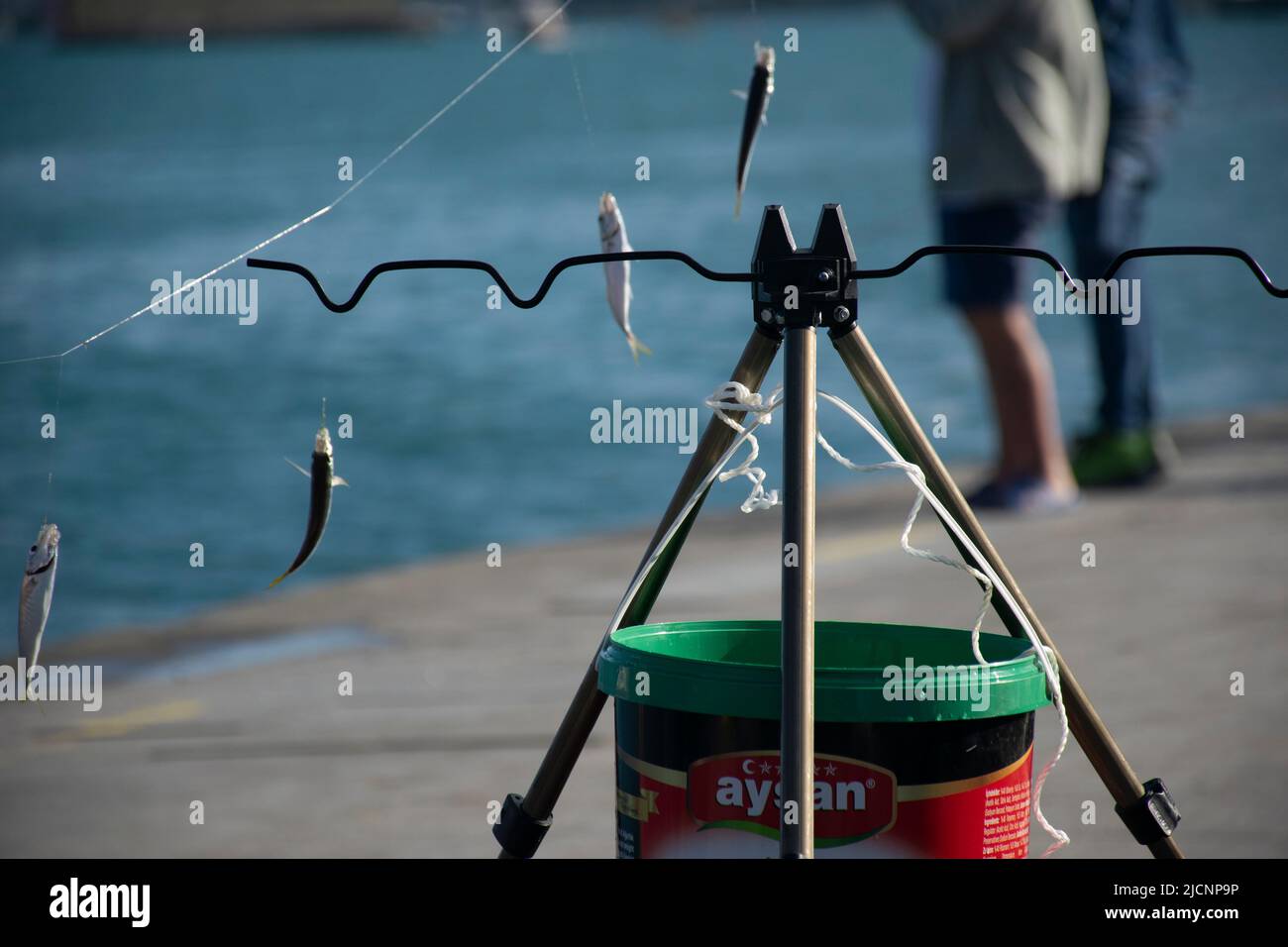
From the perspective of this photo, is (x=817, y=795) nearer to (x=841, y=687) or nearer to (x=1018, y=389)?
(x=841, y=687)

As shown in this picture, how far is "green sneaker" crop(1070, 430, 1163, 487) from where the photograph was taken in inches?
310

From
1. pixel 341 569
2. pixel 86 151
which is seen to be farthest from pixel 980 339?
pixel 86 151

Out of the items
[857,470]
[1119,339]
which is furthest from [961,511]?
[1119,339]

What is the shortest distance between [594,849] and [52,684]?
219cm

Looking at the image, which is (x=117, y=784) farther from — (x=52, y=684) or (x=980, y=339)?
(x=980, y=339)

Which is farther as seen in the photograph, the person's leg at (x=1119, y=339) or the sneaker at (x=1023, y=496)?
the person's leg at (x=1119, y=339)

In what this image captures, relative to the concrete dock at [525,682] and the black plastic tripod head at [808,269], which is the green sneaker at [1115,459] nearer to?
the concrete dock at [525,682]

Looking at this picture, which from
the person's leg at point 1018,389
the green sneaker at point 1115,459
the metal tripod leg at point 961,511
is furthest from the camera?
the green sneaker at point 1115,459

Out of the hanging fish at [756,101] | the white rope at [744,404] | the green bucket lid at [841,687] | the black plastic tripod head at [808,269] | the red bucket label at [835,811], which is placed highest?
the hanging fish at [756,101]

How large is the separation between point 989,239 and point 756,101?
177 inches

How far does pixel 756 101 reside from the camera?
2.71 meters

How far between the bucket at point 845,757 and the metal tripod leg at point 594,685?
0.18m

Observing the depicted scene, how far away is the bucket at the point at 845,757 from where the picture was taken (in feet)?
7.39

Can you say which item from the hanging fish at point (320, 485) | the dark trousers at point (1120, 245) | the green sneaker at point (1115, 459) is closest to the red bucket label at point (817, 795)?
the hanging fish at point (320, 485)
